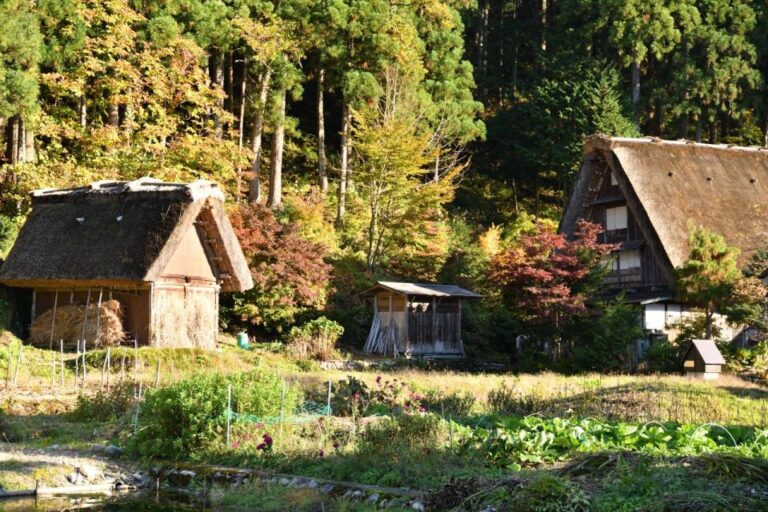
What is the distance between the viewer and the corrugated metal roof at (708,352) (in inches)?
925

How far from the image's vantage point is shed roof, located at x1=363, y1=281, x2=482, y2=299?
3177 cm

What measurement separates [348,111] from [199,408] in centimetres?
2945

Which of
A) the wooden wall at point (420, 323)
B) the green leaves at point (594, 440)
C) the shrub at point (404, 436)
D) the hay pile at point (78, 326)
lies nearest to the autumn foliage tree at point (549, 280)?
the wooden wall at point (420, 323)

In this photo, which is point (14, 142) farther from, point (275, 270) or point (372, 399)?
point (372, 399)

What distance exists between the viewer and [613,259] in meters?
33.2

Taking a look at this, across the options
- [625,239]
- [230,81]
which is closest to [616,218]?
[625,239]

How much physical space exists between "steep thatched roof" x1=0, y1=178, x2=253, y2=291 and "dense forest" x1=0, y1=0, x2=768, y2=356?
1884 millimetres

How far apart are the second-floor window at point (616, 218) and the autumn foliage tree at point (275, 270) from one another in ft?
34.1

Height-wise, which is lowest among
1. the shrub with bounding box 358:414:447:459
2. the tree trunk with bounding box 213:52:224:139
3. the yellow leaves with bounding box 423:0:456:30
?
the shrub with bounding box 358:414:447:459

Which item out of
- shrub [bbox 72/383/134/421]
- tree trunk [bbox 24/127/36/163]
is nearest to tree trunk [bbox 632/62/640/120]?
tree trunk [bbox 24/127/36/163]

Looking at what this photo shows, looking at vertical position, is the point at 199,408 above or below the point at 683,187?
below

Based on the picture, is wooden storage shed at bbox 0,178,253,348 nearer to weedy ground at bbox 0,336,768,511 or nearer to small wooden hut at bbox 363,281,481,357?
small wooden hut at bbox 363,281,481,357

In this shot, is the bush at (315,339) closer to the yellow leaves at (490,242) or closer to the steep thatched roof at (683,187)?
the yellow leaves at (490,242)

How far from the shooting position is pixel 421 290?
32.0 m
